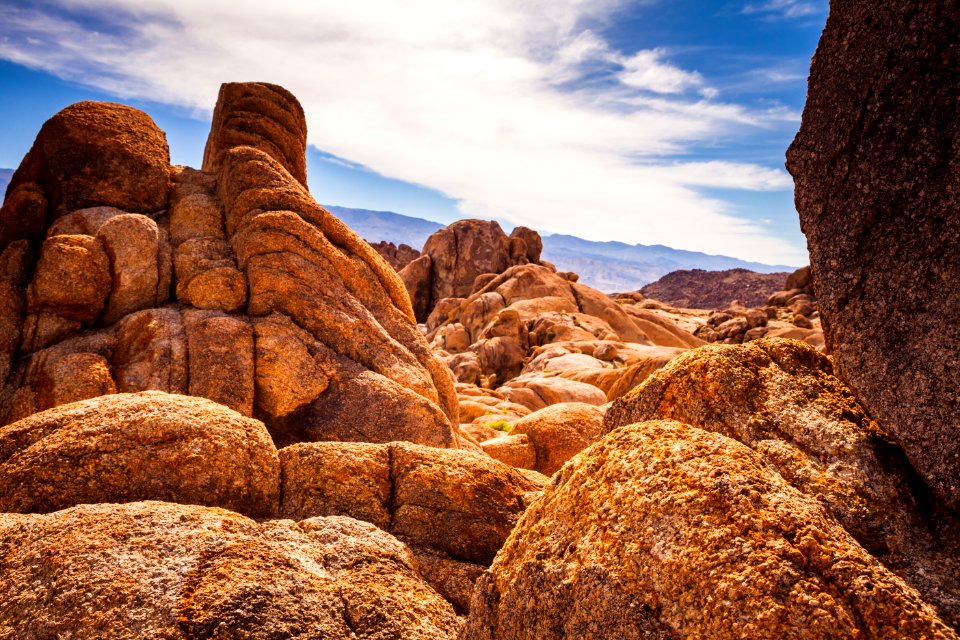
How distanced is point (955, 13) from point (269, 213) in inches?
583

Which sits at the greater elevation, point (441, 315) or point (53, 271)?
point (53, 271)

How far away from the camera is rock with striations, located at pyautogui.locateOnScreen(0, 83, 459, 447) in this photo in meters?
12.9

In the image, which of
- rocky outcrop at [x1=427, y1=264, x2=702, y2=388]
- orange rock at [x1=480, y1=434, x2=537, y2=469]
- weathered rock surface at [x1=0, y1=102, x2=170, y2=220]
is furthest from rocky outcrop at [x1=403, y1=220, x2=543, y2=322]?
weathered rock surface at [x1=0, y1=102, x2=170, y2=220]

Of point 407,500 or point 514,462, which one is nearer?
point 407,500

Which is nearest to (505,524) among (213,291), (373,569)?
(373,569)

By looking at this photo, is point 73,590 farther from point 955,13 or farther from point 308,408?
point 955,13

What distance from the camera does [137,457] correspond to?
720 cm

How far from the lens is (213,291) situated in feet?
47.5

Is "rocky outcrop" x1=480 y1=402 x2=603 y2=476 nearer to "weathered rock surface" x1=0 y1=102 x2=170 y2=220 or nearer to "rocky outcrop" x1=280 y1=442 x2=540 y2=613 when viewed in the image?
"rocky outcrop" x1=280 y1=442 x2=540 y2=613

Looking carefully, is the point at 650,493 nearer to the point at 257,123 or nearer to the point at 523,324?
the point at 257,123

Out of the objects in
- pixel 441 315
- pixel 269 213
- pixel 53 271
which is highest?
pixel 269 213

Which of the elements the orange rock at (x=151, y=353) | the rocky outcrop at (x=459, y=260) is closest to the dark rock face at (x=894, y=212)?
the orange rock at (x=151, y=353)

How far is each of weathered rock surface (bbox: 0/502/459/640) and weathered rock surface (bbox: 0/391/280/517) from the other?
90 centimetres

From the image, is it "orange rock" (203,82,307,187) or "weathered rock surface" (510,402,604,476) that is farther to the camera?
"weathered rock surface" (510,402,604,476)
